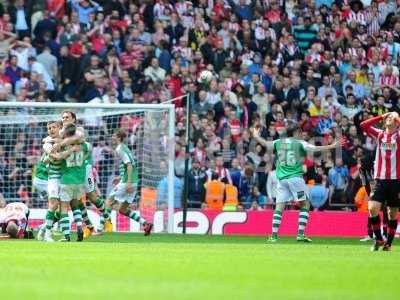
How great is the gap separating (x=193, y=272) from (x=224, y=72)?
18.0 metres

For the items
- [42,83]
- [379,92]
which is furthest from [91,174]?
[379,92]

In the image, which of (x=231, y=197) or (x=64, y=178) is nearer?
(x=64, y=178)

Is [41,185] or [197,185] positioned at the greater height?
[197,185]

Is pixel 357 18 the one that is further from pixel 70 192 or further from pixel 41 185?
pixel 70 192

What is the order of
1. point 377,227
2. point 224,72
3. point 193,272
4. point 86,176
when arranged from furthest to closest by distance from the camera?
point 224,72 → point 86,176 → point 377,227 → point 193,272

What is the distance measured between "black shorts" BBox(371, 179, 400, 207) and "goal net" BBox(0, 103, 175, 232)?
7.86m

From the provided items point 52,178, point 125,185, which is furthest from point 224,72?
point 52,178

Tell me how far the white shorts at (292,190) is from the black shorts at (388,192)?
3.82 metres

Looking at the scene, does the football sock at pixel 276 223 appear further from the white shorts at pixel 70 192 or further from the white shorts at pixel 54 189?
the white shorts at pixel 54 189

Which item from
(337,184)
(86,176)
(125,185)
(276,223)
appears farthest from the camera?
(337,184)

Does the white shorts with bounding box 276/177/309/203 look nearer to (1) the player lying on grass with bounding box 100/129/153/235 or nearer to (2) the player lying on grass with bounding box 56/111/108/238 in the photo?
(1) the player lying on grass with bounding box 100/129/153/235

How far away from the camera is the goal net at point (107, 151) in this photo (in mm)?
26562

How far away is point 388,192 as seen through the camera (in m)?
19.0

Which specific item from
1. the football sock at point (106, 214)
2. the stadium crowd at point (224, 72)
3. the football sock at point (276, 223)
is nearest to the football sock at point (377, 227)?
the football sock at point (276, 223)
